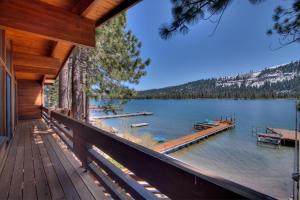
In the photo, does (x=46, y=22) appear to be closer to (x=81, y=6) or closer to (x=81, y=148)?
(x=81, y=6)

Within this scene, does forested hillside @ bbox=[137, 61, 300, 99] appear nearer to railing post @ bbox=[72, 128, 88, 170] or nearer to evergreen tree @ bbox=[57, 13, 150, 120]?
evergreen tree @ bbox=[57, 13, 150, 120]

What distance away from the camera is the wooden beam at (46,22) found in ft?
7.23

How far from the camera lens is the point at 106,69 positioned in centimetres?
823

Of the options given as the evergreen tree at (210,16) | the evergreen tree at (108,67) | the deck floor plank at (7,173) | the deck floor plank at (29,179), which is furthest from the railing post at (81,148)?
the evergreen tree at (108,67)

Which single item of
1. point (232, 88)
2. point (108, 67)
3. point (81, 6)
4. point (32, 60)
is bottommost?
point (32, 60)

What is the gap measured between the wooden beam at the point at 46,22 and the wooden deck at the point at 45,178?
1993 millimetres

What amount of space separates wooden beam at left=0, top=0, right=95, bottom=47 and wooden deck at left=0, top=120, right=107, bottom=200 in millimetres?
1993

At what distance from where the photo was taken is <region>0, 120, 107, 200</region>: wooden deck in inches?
75.0

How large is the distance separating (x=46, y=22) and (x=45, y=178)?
2.20 meters

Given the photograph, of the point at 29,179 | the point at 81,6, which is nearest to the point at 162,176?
the point at 29,179

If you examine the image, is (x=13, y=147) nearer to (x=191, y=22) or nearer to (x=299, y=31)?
(x=191, y=22)

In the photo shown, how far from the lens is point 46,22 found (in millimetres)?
2475

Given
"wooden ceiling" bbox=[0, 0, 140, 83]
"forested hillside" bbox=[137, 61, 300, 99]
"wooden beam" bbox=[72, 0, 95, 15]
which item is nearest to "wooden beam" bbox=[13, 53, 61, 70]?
"wooden ceiling" bbox=[0, 0, 140, 83]

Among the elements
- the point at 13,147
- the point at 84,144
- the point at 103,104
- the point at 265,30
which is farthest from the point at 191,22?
the point at 103,104
